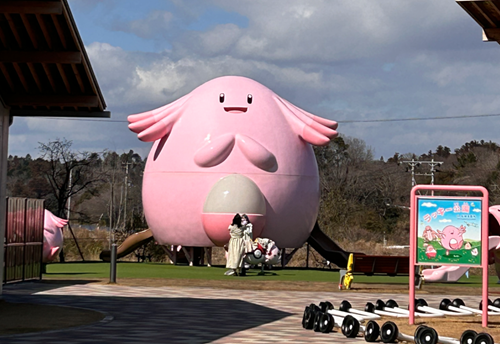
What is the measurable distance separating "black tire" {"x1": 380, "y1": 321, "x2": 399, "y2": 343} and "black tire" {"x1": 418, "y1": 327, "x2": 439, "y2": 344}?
58cm

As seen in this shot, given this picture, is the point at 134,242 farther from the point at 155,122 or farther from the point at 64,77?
the point at 64,77

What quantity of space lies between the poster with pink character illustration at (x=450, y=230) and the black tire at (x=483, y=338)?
130 inches

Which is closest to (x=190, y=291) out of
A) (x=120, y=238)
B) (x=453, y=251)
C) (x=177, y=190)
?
(x=453, y=251)

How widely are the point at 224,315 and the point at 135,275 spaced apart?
10761 mm

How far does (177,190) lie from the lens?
2908 centimetres

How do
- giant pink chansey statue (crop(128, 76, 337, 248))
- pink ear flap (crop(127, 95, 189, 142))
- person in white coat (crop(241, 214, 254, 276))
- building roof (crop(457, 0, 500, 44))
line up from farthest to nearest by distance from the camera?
pink ear flap (crop(127, 95, 189, 142)), giant pink chansey statue (crop(128, 76, 337, 248)), person in white coat (crop(241, 214, 254, 276)), building roof (crop(457, 0, 500, 44))

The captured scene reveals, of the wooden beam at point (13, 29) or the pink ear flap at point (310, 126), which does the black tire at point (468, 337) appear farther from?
the pink ear flap at point (310, 126)

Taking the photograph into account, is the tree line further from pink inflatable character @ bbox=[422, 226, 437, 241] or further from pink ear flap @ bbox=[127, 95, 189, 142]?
pink inflatable character @ bbox=[422, 226, 437, 241]

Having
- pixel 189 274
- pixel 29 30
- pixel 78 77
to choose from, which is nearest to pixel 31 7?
pixel 29 30

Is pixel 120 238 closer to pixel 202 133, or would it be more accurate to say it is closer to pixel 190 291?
pixel 202 133

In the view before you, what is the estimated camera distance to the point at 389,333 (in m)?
11.3

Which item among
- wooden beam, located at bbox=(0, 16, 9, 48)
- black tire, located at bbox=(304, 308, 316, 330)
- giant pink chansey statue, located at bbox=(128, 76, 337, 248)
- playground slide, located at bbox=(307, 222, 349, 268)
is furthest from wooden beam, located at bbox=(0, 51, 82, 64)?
playground slide, located at bbox=(307, 222, 349, 268)

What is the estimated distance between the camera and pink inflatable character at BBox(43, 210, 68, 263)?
83.3 ft

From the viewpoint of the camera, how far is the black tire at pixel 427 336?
10.6 m
